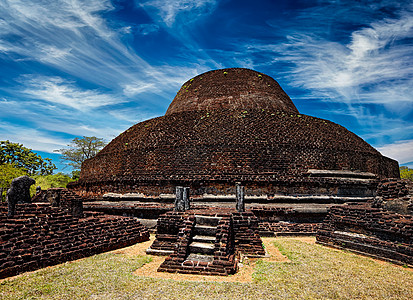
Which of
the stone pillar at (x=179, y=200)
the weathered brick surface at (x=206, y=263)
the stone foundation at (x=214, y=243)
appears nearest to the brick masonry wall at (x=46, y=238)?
the stone foundation at (x=214, y=243)

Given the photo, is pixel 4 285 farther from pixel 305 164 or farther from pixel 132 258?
pixel 305 164

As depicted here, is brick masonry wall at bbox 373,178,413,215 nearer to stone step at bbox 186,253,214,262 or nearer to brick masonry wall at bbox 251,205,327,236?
brick masonry wall at bbox 251,205,327,236

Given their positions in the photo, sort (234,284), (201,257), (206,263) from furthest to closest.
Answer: (201,257)
(206,263)
(234,284)

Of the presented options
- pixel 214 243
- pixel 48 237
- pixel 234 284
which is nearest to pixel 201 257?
pixel 214 243

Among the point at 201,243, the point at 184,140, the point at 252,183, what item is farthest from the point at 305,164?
the point at 201,243

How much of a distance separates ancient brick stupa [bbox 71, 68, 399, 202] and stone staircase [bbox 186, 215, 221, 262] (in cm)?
432

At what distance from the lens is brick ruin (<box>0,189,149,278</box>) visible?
4969 mm

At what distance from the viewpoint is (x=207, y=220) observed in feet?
20.1

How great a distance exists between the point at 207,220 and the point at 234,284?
6.36 ft

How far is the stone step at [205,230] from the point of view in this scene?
5887 mm

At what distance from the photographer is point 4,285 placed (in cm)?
422

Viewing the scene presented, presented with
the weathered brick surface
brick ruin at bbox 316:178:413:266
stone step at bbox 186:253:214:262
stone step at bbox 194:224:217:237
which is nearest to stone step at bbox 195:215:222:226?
stone step at bbox 194:224:217:237

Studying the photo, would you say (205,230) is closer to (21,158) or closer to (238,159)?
(238,159)

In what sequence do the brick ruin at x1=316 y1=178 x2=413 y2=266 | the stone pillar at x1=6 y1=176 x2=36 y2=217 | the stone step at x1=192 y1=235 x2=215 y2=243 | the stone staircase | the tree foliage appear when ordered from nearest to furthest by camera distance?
1. the stone staircase
2. the stone step at x1=192 y1=235 x2=215 y2=243
3. the brick ruin at x1=316 y1=178 x2=413 y2=266
4. the stone pillar at x1=6 y1=176 x2=36 y2=217
5. the tree foliage
